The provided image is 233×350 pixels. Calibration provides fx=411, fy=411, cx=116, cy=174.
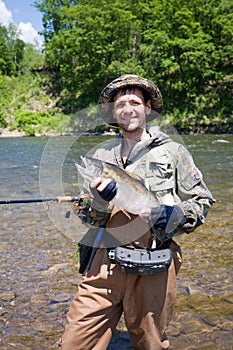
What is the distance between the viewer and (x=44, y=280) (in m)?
5.39

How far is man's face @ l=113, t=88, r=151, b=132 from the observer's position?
3.11 metres

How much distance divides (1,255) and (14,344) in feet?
8.52

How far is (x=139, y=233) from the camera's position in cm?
295

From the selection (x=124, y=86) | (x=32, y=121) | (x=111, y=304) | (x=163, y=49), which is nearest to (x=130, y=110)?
(x=124, y=86)

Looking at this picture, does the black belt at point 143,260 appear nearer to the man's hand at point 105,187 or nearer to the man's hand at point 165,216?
the man's hand at point 165,216

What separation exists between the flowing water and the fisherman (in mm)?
308

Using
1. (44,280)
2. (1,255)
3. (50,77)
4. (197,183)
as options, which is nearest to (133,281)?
(197,183)

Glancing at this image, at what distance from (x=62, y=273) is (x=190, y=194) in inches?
124

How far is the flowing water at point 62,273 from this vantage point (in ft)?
11.7

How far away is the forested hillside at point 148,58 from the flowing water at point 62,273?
30.2m

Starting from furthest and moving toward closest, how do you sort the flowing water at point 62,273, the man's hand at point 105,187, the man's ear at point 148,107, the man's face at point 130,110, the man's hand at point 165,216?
the flowing water at point 62,273, the man's ear at point 148,107, the man's face at point 130,110, the man's hand at point 165,216, the man's hand at point 105,187

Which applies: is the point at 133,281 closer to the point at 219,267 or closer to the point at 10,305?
the point at 10,305

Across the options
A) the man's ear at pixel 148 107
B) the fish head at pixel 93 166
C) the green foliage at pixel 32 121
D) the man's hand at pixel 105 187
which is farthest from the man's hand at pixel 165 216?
the green foliage at pixel 32 121

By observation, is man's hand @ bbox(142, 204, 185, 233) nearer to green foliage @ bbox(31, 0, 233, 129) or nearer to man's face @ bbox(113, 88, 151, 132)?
man's face @ bbox(113, 88, 151, 132)
